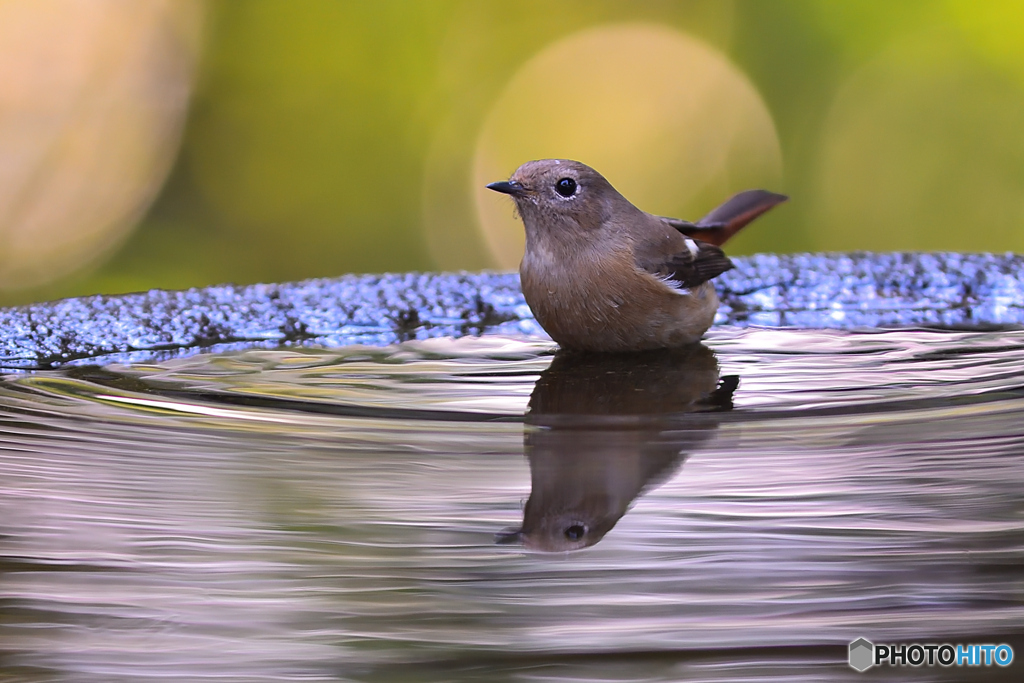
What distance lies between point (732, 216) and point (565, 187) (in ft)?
2.64

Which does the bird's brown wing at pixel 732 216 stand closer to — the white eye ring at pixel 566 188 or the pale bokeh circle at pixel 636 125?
the white eye ring at pixel 566 188

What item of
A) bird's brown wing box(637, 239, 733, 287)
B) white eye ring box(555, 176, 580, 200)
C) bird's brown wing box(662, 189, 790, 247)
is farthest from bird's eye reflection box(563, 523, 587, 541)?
bird's brown wing box(662, 189, 790, 247)

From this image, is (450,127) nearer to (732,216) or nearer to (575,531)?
(732,216)

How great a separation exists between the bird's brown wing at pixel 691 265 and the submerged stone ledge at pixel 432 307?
0.20 meters

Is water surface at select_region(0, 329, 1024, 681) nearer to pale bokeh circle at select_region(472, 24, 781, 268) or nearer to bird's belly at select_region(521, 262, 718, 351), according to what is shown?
bird's belly at select_region(521, 262, 718, 351)

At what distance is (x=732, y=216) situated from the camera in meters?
3.71

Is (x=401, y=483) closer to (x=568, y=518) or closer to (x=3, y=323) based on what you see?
(x=568, y=518)

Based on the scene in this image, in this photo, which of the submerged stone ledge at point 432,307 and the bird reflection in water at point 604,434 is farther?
the submerged stone ledge at point 432,307

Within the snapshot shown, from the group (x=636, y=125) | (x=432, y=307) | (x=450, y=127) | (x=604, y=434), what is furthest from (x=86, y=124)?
(x=604, y=434)

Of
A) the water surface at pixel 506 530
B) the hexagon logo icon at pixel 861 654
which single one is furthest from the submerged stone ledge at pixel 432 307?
the hexagon logo icon at pixel 861 654

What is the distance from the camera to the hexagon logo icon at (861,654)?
90 cm

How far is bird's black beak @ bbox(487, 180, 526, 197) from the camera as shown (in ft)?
9.92

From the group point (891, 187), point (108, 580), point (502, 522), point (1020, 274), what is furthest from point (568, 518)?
point (891, 187)

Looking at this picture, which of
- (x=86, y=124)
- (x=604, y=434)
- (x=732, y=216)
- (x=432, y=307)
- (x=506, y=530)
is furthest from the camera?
(x=86, y=124)
